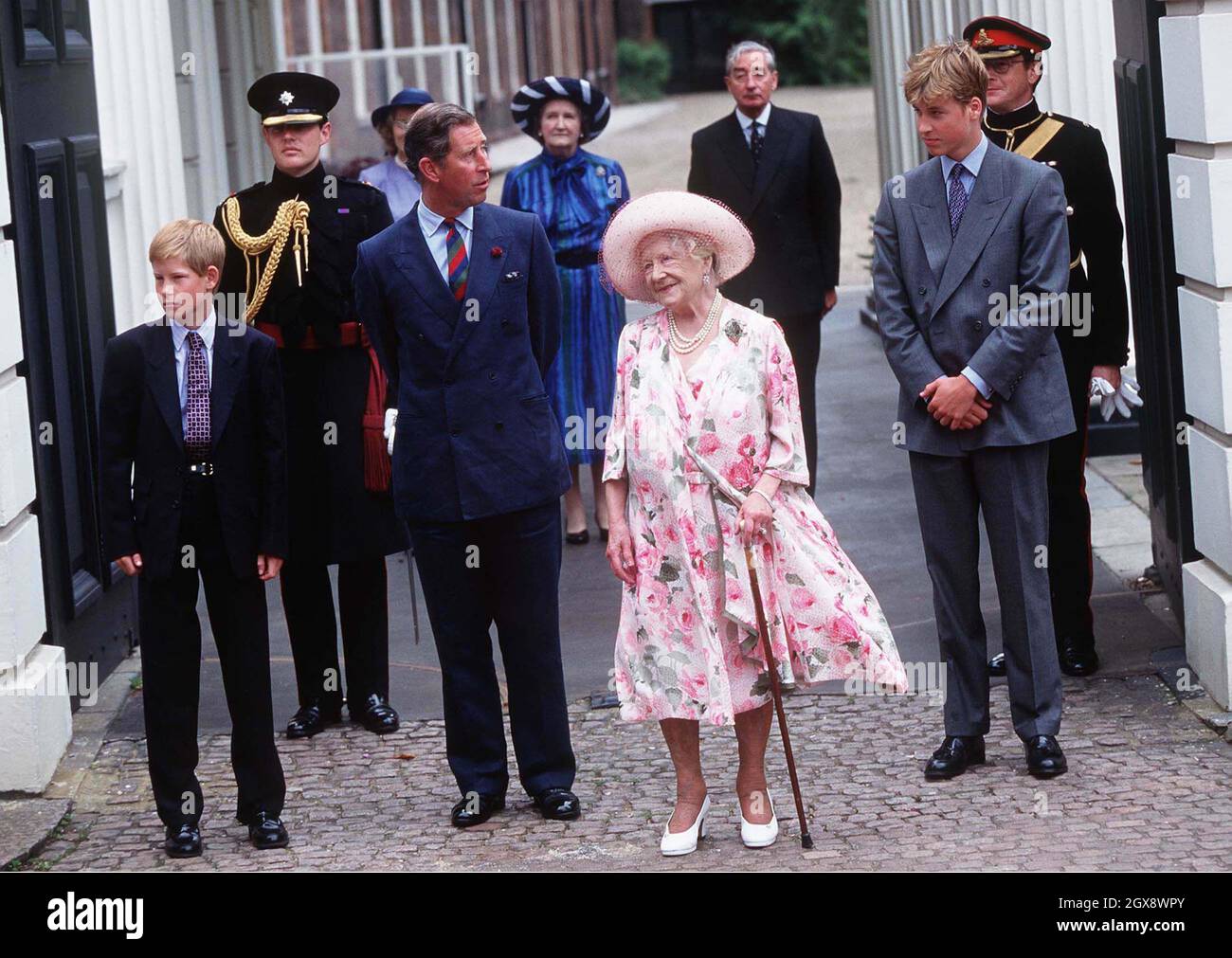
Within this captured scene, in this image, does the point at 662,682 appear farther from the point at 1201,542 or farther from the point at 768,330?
the point at 1201,542

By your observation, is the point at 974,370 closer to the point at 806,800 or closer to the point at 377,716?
the point at 806,800

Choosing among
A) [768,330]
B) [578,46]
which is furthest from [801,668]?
[578,46]

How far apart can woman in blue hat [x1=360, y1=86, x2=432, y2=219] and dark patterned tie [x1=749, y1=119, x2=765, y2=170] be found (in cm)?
153

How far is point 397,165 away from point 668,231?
4.60 metres

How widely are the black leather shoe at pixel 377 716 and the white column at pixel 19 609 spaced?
927 mm

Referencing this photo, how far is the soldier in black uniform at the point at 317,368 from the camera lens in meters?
6.33

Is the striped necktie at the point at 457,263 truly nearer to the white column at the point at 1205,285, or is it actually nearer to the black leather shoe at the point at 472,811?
the black leather shoe at the point at 472,811

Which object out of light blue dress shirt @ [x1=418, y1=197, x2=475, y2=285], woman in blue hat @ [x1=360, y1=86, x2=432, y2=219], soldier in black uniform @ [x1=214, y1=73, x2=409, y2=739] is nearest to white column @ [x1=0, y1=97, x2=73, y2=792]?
soldier in black uniform @ [x1=214, y1=73, x2=409, y2=739]

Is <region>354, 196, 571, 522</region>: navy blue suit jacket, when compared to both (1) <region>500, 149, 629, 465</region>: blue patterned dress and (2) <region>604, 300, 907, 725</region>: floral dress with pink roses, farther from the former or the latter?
(1) <region>500, 149, 629, 465</region>: blue patterned dress

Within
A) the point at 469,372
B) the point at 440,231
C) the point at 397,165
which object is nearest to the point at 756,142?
the point at 397,165

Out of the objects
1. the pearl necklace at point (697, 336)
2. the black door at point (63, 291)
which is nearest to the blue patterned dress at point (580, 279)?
the black door at point (63, 291)

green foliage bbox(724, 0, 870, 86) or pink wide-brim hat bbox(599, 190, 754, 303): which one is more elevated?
green foliage bbox(724, 0, 870, 86)

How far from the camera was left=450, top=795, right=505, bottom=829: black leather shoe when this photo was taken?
18.3ft

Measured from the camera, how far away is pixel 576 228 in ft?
28.9
